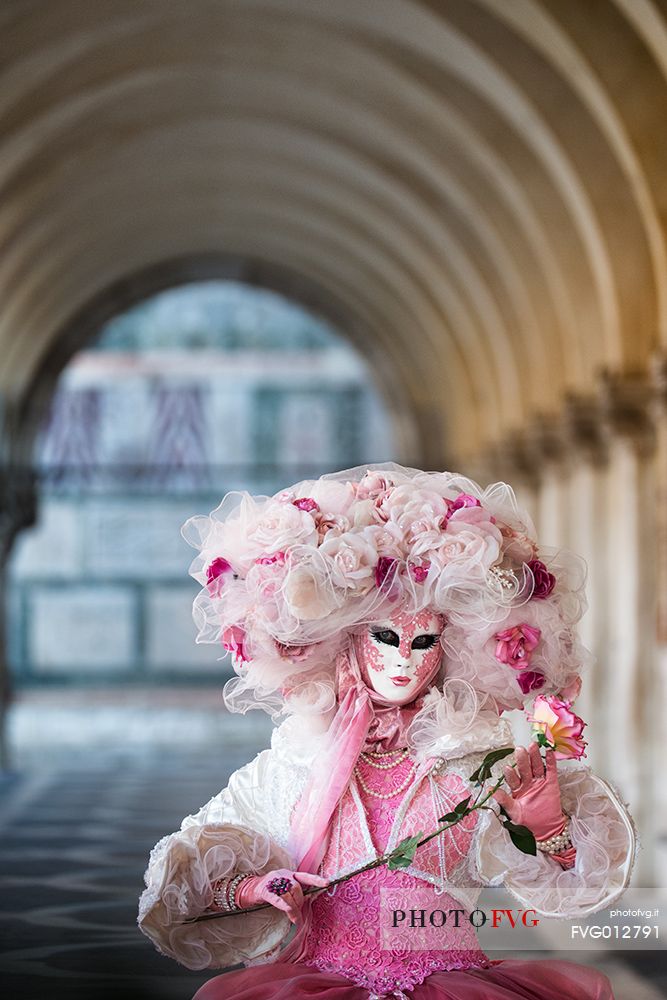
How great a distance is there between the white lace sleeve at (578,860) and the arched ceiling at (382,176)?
19.2 ft

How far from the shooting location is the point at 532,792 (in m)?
3.91

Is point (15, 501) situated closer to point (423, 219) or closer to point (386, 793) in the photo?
point (423, 219)

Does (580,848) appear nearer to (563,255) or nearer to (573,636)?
(573,636)

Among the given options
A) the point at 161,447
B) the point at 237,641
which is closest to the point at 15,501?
the point at 161,447

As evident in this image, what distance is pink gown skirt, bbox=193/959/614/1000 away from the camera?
3.80 meters

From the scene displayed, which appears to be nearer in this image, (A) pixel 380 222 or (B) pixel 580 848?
(B) pixel 580 848

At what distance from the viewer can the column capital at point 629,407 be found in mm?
11836

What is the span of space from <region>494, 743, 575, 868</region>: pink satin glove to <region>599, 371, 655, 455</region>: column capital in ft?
26.5

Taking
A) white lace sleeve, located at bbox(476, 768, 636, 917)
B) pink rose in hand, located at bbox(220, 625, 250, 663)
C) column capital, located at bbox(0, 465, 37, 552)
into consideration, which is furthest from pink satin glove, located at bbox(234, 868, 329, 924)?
column capital, located at bbox(0, 465, 37, 552)

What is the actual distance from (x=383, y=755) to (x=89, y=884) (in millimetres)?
3402

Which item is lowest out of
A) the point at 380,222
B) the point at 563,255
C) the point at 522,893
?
the point at 522,893

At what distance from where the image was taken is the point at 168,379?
2747 centimetres

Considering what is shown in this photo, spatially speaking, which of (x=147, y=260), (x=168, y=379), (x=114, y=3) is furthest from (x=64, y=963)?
(x=168, y=379)

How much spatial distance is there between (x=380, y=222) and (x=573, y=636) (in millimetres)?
14492
